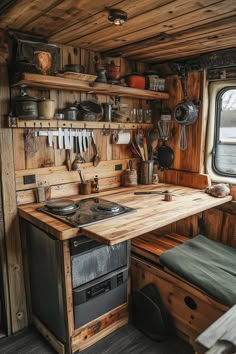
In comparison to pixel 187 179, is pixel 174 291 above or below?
below

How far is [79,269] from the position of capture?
186 centimetres

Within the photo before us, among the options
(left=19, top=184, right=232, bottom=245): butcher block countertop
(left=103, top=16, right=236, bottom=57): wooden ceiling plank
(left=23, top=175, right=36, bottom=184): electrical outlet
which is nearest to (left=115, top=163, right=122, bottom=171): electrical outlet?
(left=19, top=184, right=232, bottom=245): butcher block countertop

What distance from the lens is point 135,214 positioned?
1970mm

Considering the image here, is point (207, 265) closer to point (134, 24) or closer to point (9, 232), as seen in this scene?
point (9, 232)

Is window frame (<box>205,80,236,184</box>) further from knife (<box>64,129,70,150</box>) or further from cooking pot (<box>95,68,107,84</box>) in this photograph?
knife (<box>64,129,70,150</box>)

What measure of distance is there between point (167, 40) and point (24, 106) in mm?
1169

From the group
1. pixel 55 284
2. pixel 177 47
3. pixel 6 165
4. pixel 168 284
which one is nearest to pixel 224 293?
pixel 168 284

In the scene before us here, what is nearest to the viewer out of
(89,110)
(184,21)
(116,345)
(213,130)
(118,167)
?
(184,21)

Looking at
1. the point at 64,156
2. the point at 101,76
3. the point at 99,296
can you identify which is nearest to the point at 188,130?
the point at 101,76

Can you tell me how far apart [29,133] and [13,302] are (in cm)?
131

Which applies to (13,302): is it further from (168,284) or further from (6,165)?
(168,284)

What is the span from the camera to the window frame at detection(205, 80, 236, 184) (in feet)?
8.47

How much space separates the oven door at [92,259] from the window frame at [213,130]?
1190mm

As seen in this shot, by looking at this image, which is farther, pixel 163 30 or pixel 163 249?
pixel 163 249
